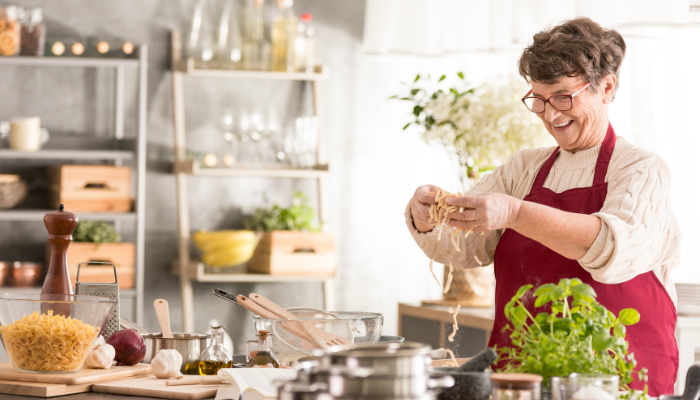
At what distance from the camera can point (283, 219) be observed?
3730mm

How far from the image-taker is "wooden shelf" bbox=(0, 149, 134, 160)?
3354 mm

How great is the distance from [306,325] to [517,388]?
58 cm

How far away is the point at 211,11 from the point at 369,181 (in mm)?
1249

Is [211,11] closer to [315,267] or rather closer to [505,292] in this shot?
[315,267]

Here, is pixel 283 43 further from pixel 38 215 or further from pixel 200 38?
pixel 38 215

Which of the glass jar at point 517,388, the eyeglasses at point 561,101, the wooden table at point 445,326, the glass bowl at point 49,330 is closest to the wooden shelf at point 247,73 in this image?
the wooden table at point 445,326

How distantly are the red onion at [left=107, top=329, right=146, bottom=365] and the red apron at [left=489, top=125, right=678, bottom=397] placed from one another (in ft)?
2.75

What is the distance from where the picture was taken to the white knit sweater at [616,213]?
5.06ft

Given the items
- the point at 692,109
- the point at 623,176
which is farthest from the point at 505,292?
the point at 692,109

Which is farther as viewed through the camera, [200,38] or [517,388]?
[200,38]

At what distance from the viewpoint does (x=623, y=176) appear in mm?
1695

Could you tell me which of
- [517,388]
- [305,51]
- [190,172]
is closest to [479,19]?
[305,51]

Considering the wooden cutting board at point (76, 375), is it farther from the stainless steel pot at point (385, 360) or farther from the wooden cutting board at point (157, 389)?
the stainless steel pot at point (385, 360)

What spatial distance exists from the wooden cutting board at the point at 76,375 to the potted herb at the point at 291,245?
206 centimetres
